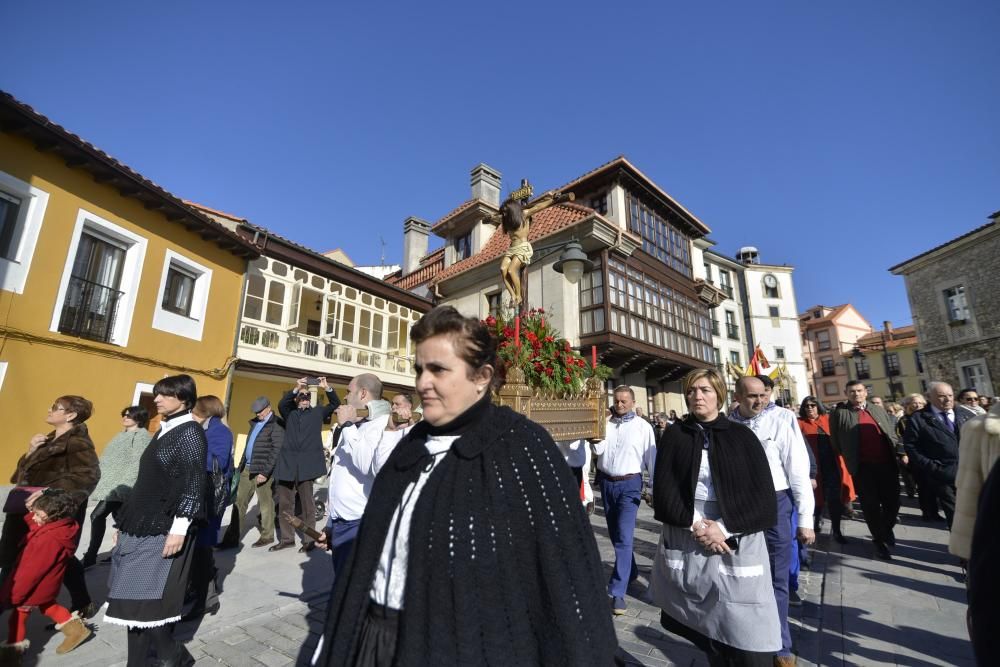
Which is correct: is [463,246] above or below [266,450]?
above

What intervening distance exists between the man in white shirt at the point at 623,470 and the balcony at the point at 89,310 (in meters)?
11.6

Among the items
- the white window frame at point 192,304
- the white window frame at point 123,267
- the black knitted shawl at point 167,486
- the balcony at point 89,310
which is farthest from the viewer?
the white window frame at point 192,304

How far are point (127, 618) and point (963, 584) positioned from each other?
8014mm

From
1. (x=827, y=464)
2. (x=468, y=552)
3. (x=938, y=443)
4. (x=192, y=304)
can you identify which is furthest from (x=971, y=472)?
(x=192, y=304)

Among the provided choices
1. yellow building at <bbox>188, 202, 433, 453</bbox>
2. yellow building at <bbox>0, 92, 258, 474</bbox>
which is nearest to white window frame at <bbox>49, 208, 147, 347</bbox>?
yellow building at <bbox>0, 92, 258, 474</bbox>

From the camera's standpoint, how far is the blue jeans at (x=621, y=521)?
14.8 feet

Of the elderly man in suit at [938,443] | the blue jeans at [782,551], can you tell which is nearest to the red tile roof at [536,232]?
the elderly man in suit at [938,443]

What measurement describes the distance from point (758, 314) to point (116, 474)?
3927 cm

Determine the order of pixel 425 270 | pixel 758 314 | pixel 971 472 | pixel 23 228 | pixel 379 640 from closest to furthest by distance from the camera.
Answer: pixel 379 640 → pixel 971 472 → pixel 23 228 → pixel 425 270 → pixel 758 314

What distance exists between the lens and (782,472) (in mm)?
3809

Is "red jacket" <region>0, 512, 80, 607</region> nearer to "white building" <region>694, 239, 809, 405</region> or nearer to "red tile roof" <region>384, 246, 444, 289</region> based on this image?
"red tile roof" <region>384, 246, 444, 289</region>

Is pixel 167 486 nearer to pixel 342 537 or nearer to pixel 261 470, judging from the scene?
pixel 342 537

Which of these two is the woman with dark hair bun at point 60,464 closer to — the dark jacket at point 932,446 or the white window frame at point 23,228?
the white window frame at point 23,228

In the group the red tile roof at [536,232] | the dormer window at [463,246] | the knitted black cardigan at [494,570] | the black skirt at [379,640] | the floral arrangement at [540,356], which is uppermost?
the dormer window at [463,246]
